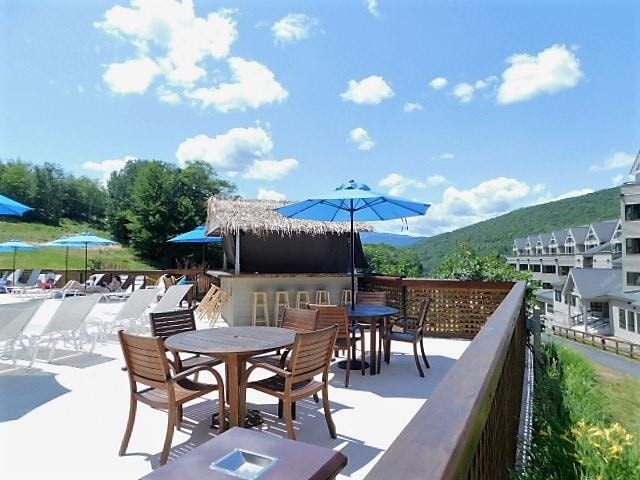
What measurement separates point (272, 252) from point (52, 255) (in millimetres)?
28547

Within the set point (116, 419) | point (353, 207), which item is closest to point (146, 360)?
point (116, 419)

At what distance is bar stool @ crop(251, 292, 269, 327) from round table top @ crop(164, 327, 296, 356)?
450cm

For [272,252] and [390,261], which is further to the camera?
[390,261]

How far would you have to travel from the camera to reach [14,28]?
31.5 ft

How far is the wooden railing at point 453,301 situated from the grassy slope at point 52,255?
76.7ft

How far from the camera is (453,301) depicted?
26.1 ft

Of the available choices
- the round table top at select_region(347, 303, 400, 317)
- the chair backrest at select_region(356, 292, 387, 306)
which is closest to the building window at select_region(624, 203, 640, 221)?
the chair backrest at select_region(356, 292, 387, 306)

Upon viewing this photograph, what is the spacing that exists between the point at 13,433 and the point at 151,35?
945 cm

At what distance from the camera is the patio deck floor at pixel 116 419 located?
3.14 meters

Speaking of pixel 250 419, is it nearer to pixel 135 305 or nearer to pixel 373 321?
pixel 373 321

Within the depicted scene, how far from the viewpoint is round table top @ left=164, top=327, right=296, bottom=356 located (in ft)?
11.0

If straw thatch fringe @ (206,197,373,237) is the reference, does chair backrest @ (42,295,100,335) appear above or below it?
below

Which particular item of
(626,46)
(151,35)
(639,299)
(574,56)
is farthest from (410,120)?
(639,299)

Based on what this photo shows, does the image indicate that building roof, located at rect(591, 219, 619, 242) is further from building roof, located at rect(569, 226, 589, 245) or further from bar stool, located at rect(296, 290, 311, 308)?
bar stool, located at rect(296, 290, 311, 308)
